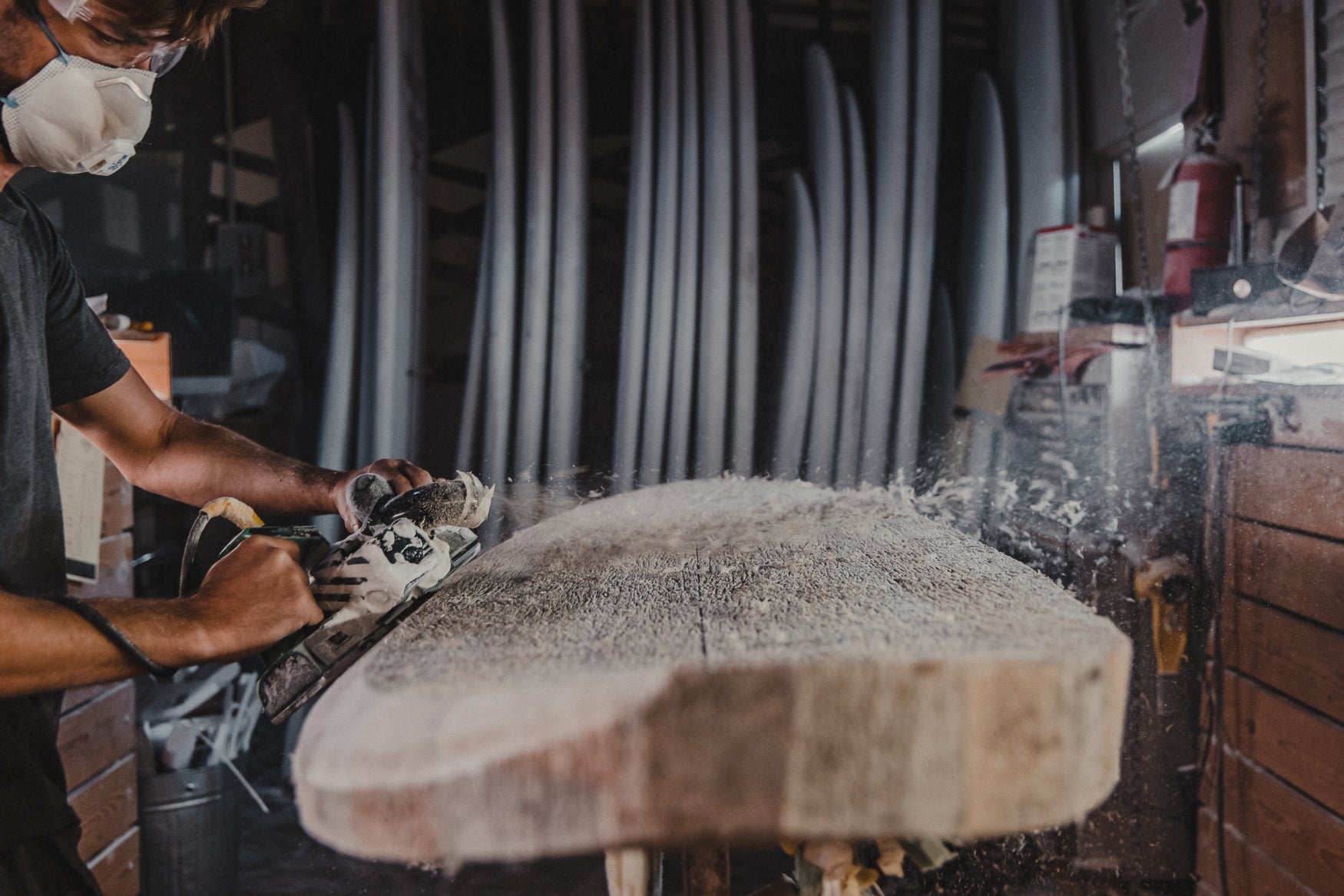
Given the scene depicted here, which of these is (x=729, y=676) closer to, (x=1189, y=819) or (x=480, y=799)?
(x=480, y=799)

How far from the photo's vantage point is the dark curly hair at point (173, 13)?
106 cm

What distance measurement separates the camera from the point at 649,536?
124 centimetres

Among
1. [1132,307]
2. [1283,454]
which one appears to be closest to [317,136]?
[1132,307]

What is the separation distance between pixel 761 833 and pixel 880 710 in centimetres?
11

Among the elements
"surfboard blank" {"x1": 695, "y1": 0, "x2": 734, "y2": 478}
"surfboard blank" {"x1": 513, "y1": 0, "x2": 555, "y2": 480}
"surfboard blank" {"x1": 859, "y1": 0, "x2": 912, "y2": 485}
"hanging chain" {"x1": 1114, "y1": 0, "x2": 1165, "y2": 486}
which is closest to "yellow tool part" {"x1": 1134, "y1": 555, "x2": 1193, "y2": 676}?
"hanging chain" {"x1": 1114, "y1": 0, "x2": 1165, "y2": 486}

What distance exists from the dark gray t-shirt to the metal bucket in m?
0.99

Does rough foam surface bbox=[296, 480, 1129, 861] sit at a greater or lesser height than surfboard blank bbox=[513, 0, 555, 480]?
lesser

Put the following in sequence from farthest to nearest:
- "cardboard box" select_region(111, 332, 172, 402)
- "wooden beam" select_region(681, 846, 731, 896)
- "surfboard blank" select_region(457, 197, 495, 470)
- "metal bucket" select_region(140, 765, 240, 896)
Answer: "surfboard blank" select_region(457, 197, 495, 470) < "metal bucket" select_region(140, 765, 240, 896) < "cardboard box" select_region(111, 332, 172, 402) < "wooden beam" select_region(681, 846, 731, 896)

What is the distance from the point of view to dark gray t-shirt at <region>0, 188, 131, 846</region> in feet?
3.64

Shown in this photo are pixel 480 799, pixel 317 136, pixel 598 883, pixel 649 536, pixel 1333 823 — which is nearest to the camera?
pixel 480 799

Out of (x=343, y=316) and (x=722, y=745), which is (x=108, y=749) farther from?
(x=722, y=745)

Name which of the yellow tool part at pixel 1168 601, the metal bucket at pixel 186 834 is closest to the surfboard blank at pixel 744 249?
the yellow tool part at pixel 1168 601

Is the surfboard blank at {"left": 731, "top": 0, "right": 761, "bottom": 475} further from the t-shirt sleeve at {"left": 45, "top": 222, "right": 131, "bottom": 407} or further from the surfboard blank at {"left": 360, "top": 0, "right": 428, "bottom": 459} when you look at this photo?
the t-shirt sleeve at {"left": 45, "top": 222, "right": 131, "bottom": 407}

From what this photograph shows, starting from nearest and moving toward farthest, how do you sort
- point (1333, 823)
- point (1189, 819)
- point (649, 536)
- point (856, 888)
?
point (856, 888), point (649, 536), point (1333, 823), point (1189, 819)
